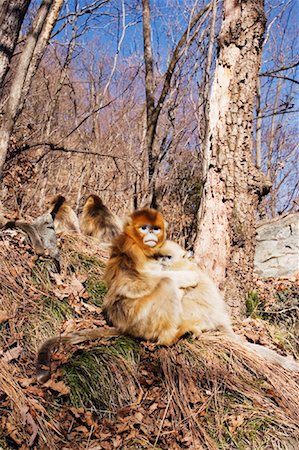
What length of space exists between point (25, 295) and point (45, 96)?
9.64 m

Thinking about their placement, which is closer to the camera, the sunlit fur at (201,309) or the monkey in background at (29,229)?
the sunlit fur at (201,309)

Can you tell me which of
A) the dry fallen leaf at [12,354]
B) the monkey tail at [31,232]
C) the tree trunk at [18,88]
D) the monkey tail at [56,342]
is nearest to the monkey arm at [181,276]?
the monkey tail at [56,342]

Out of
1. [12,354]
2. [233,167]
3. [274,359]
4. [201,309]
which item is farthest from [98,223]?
[274,359]

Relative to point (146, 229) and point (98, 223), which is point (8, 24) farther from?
point (146, 229)

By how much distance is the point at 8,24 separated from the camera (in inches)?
205

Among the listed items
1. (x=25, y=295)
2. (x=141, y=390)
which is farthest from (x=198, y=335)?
(x=25, y=295)

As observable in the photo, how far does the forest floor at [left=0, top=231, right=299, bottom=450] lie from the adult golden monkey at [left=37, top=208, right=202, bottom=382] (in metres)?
0.11

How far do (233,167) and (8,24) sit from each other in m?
3.15

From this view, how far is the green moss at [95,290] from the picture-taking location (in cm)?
452

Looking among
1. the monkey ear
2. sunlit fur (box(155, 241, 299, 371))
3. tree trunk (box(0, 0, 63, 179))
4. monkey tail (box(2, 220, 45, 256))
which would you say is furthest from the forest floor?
tree trunk (box(0, 0, 63, 179))

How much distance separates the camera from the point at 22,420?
2.70 metres

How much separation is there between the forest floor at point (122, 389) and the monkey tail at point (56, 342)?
6cm

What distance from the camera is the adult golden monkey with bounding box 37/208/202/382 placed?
3508mm

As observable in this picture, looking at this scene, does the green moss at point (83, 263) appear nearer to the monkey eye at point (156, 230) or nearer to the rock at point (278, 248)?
the monkey eye at point (156, 230)
